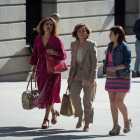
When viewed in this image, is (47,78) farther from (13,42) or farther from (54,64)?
(13,42)

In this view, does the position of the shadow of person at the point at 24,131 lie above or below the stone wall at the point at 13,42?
below

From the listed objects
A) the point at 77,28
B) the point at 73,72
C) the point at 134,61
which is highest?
the point at 77,28

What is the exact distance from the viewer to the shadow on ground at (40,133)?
7316 mm

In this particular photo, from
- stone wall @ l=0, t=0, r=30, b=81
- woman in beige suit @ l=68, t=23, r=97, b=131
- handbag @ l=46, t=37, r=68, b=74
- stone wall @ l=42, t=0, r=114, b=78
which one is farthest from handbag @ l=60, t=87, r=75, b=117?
stone wall @ l=42, t=0, r=114, b=78

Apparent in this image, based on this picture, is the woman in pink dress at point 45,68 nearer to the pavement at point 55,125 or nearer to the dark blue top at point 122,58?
the pavement at point 55,125

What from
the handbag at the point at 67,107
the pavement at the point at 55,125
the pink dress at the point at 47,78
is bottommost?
the pavement at the point at 55,125

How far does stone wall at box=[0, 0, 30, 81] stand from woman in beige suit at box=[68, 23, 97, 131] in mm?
6143

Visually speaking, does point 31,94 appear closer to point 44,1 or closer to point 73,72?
point 73,72

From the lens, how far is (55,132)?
775 cm

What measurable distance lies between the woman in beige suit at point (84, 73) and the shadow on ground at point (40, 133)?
0.36 metres

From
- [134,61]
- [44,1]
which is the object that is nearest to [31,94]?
[44,1]

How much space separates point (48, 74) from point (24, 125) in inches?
35.1

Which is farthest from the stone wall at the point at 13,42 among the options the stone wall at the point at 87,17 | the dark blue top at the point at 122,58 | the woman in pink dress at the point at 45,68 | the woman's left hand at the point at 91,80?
the dark blue top at the point at 122,58

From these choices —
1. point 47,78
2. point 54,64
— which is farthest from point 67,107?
point 54,64
